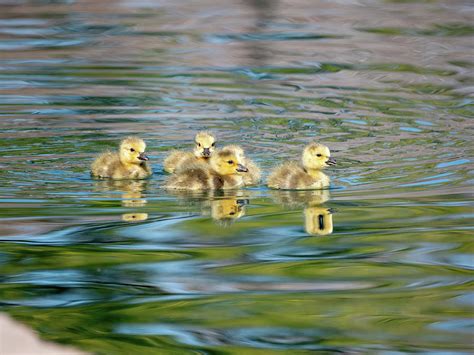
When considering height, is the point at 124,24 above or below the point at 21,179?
above

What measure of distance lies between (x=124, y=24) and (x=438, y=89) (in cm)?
517

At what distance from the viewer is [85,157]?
8742mm

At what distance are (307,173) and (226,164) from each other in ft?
1.79

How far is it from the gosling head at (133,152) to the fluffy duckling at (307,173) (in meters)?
0.95

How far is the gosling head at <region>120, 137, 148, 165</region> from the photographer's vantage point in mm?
8227

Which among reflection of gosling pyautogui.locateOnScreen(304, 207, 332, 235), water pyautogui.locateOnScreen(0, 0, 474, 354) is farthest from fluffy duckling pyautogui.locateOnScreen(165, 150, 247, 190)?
reflection of gosling pyautogui.locateOnScreen(304, 207, 332, 235)

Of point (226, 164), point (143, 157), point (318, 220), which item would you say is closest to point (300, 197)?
point (226, 164)

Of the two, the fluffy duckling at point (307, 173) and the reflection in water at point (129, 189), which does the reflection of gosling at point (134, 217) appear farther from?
the fluffy duckling at point (307, 173)

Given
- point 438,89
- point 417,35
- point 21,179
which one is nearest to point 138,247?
point 21,179

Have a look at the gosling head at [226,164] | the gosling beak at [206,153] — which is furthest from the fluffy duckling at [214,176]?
the gosling beak at [206,153]

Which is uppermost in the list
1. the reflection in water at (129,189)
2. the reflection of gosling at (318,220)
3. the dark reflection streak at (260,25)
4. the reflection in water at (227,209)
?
the dark reflection streak at (260,25)

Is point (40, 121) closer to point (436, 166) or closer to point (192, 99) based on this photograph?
point (192, 99)

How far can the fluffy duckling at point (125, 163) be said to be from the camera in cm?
817

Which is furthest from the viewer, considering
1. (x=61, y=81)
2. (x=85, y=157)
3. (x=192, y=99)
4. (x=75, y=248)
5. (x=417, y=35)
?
(x=417, y=35)
